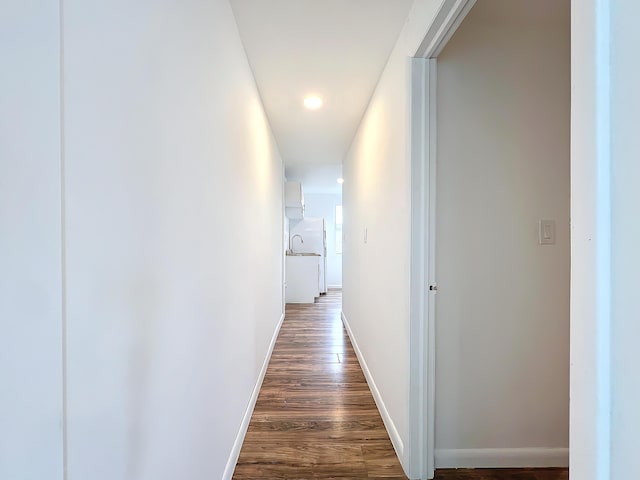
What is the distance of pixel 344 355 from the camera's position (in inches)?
121

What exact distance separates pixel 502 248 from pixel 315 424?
1.49 metres

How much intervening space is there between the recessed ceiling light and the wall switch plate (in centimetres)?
181

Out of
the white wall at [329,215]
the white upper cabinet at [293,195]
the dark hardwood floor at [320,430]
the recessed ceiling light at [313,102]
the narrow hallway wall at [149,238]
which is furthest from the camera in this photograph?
the white wall at [329,215]

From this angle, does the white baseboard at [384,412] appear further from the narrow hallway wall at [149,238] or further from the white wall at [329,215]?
the white wall at [329,215]

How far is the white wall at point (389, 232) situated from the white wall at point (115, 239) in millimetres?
888

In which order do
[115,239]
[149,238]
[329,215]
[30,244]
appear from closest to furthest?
1. [30,244]
2. [115,239]
3. [149,238]
4. [329,215]

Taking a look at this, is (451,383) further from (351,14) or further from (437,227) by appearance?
(351,14)

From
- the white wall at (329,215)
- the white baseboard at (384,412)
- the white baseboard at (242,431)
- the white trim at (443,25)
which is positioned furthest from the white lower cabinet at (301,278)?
the white trim at (443,25)

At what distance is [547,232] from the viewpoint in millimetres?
1615

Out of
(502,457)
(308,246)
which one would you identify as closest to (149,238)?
(502,457)

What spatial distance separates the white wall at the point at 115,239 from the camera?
43cm

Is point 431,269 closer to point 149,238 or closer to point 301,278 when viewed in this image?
point 149,238

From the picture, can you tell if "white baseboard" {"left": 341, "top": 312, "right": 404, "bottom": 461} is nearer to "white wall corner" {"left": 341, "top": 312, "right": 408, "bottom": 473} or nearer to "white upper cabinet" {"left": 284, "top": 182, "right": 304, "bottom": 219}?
"white wall corner" {"left": 341, "top": 312, "right": 408, "bottom": 473}
